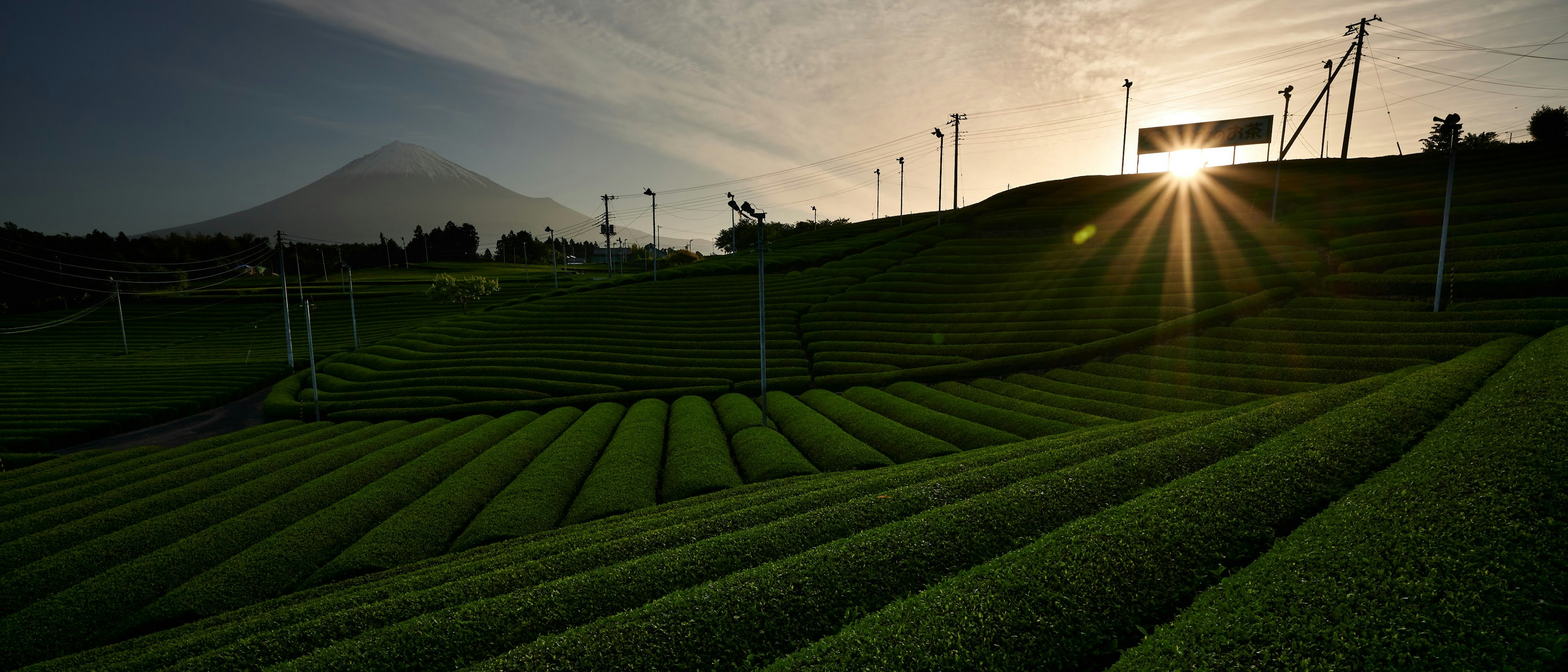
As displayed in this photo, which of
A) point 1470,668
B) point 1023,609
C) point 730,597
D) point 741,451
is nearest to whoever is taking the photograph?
point 1470,668

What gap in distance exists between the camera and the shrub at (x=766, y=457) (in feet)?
69.3

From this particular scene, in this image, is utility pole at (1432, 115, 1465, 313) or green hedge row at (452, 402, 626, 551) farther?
utility pole at (1432, 115, 1465, 313)

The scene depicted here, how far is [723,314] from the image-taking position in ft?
181

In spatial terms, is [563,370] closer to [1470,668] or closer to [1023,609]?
[1023,609]

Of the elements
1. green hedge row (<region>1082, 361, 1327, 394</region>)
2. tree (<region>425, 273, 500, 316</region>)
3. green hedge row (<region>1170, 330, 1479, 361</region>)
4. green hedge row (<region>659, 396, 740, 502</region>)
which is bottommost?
green hedge row (<region>659, 396, 740, 502</region>)

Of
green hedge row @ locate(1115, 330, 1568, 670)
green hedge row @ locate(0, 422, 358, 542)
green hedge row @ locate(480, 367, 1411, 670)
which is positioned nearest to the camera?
green hedge row @ locate(1115, 330, 1568, 670)

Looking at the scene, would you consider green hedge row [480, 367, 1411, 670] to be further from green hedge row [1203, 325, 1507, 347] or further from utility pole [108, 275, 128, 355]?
utility pole [108, 275, 128, 355]

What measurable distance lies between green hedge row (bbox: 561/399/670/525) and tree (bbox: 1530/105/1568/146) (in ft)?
378

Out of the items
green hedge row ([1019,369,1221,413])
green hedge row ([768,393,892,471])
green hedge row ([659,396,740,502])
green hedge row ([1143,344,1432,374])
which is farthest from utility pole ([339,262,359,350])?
green hedge row ([1143,344,1432,374])

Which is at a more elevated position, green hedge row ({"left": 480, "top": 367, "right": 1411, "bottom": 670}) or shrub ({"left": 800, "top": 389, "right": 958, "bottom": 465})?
green hedge row ({"left": 480, "top": 367, "right": 1411, "bottom": 670})

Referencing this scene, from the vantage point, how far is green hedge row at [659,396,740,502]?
66.6 ft

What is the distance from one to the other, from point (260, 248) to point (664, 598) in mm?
158281

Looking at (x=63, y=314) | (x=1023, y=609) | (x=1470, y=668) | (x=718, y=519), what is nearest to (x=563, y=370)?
(x=718, y=519)

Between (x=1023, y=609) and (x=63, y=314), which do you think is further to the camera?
(x=63, y=314)
